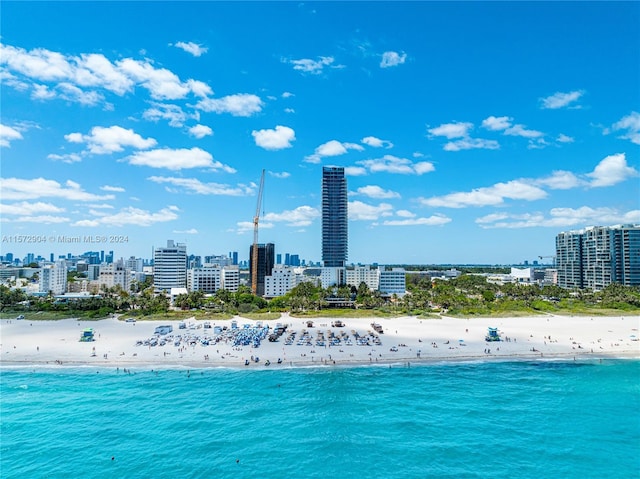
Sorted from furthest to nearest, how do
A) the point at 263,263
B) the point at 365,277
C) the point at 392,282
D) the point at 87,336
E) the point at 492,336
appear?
the point at 365,277 → the point at 263,263 → the point at 392,282 → the point at 492,336 → the point at 87,336

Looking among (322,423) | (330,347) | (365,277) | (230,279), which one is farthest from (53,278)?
(322,423)

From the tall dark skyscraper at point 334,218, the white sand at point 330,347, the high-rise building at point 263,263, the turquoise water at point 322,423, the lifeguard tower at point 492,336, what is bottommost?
the turquoise water at point 322,423

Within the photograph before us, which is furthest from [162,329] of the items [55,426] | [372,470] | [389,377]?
[372,470]

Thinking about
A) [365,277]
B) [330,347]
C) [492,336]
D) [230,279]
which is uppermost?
[365,277]

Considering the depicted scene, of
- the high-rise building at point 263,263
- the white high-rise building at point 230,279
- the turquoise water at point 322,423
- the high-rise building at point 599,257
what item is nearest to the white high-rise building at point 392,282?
the high-rise building at point 263,263

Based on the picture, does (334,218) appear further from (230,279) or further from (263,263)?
(230,279)

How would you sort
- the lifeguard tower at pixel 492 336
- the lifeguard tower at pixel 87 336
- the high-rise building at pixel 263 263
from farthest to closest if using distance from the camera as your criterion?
the high-rise building at pixel 263 263, the lifeguard tower at pixel 492 336, the lifeguard tower at pixel 87 336

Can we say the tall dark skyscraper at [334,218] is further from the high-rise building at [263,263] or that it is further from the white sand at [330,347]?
the white sand at [330,347]
